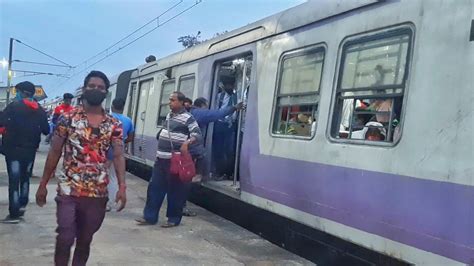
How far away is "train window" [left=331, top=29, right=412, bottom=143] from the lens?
4.39 meters

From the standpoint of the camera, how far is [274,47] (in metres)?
6.35

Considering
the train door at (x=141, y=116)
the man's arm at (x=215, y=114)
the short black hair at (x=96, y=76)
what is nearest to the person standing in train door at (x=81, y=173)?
the short black hair at (x=96, y=76)

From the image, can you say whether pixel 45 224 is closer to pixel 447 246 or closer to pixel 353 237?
pixel 353 237

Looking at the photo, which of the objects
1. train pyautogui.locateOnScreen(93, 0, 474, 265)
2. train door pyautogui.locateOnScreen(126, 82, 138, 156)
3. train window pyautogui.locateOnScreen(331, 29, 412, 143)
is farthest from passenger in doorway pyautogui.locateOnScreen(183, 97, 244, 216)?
train door pyautogui.locateOnScreen(126, 82, 138, 156)

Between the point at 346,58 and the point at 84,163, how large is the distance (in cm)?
253

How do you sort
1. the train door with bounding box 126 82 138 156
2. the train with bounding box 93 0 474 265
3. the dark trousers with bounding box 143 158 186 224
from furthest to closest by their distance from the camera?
the train door with bounding box 126 82 138 156, the dark trousers with bounding box 143 158 186 224, the train with bounding box 93 0 474 265

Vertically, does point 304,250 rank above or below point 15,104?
below

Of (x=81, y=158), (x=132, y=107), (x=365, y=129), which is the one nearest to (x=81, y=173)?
(x=81, y=158)

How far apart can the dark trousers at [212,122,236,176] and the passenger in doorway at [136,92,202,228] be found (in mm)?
1159

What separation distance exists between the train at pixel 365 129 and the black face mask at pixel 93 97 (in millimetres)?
2109

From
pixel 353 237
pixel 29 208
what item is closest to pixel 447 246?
pixel 353 237

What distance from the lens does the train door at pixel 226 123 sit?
8.24 metres

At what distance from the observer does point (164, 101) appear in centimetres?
1095

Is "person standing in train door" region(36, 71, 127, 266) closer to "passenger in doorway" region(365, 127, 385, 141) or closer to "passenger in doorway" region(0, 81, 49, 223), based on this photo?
"passenger in doorway" region(365, 127, 385, 141)
